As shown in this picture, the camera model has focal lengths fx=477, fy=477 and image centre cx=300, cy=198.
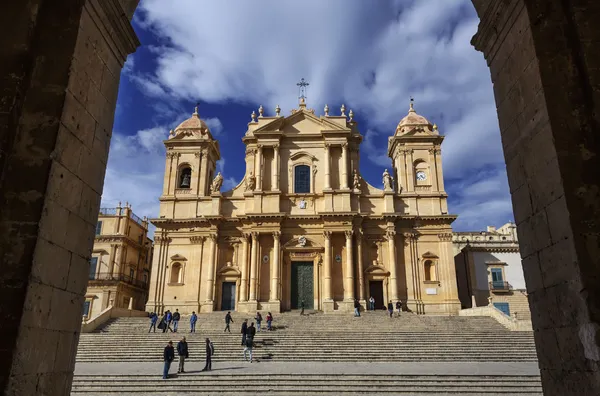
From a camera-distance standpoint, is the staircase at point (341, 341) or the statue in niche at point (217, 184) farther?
the statue in niche at point (217, 184)

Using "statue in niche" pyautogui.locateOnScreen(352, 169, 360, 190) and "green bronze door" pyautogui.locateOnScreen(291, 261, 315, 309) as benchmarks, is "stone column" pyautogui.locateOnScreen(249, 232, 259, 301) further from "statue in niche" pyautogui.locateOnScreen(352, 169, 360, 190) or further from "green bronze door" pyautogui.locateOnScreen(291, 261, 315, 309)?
"statue in niche" pyautogui.locateOnScreen(352, 169, 360, 190)

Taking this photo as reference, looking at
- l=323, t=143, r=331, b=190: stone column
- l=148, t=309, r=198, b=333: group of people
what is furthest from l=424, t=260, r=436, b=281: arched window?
l=148, t=309, r=198, b=333: group of people

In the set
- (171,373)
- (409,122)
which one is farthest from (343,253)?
(171,373)

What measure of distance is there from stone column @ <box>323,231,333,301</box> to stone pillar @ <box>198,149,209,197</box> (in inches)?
354

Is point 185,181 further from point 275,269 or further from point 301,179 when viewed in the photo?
point 275,269

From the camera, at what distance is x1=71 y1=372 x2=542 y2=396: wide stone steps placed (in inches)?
464

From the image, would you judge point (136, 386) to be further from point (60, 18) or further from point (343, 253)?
point (343, 253)

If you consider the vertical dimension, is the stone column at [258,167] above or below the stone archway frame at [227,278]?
above

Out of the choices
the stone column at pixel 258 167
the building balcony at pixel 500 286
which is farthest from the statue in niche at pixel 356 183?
the building balcony at pixel 500 286

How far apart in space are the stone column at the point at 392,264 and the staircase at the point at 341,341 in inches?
165

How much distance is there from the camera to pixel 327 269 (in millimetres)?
29203

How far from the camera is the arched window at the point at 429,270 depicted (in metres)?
30.3

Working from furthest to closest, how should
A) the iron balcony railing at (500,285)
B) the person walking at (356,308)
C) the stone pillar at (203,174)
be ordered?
the iron balcony railing at (500,285) → the stone pillar at (203,174) → the person walking at (356,308)

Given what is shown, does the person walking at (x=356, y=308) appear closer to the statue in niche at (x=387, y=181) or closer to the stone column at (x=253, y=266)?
the stone column at (x=253, y=266)
